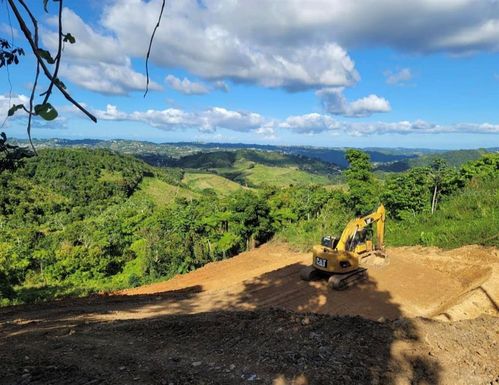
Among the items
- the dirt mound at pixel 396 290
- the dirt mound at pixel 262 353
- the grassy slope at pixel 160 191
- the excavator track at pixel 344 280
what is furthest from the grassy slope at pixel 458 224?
the grassy slope at pixel 160 191

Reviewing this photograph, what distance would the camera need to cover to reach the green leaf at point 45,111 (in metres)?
1.21

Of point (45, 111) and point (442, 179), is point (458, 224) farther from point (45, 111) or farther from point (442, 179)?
point (45, 111)

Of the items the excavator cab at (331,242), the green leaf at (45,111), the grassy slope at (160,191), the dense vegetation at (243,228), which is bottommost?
the grassy slope at (160,191)

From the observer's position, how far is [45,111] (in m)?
1.21

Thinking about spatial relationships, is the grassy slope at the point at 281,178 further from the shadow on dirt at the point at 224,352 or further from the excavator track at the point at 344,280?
the shadow on dirt at the point at 224,352

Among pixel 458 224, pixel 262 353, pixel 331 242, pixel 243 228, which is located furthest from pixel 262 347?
pixel 243 228

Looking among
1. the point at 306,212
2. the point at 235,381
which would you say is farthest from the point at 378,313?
the point at 306,212

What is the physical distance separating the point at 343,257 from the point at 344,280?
81cm

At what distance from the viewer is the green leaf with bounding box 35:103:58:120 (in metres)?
1.21

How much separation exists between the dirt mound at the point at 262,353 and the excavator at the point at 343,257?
6.31m

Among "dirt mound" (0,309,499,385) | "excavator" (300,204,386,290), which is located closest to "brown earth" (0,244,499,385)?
"dirt mound" (0,309,499,385)

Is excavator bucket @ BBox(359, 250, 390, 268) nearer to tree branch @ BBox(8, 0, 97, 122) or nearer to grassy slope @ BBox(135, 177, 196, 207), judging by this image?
tree branch @ BBox(8, 0, 97, 122)

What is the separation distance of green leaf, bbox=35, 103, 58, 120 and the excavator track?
1480 centimetres

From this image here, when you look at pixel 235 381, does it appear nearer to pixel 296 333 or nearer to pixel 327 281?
pixel 296 333
